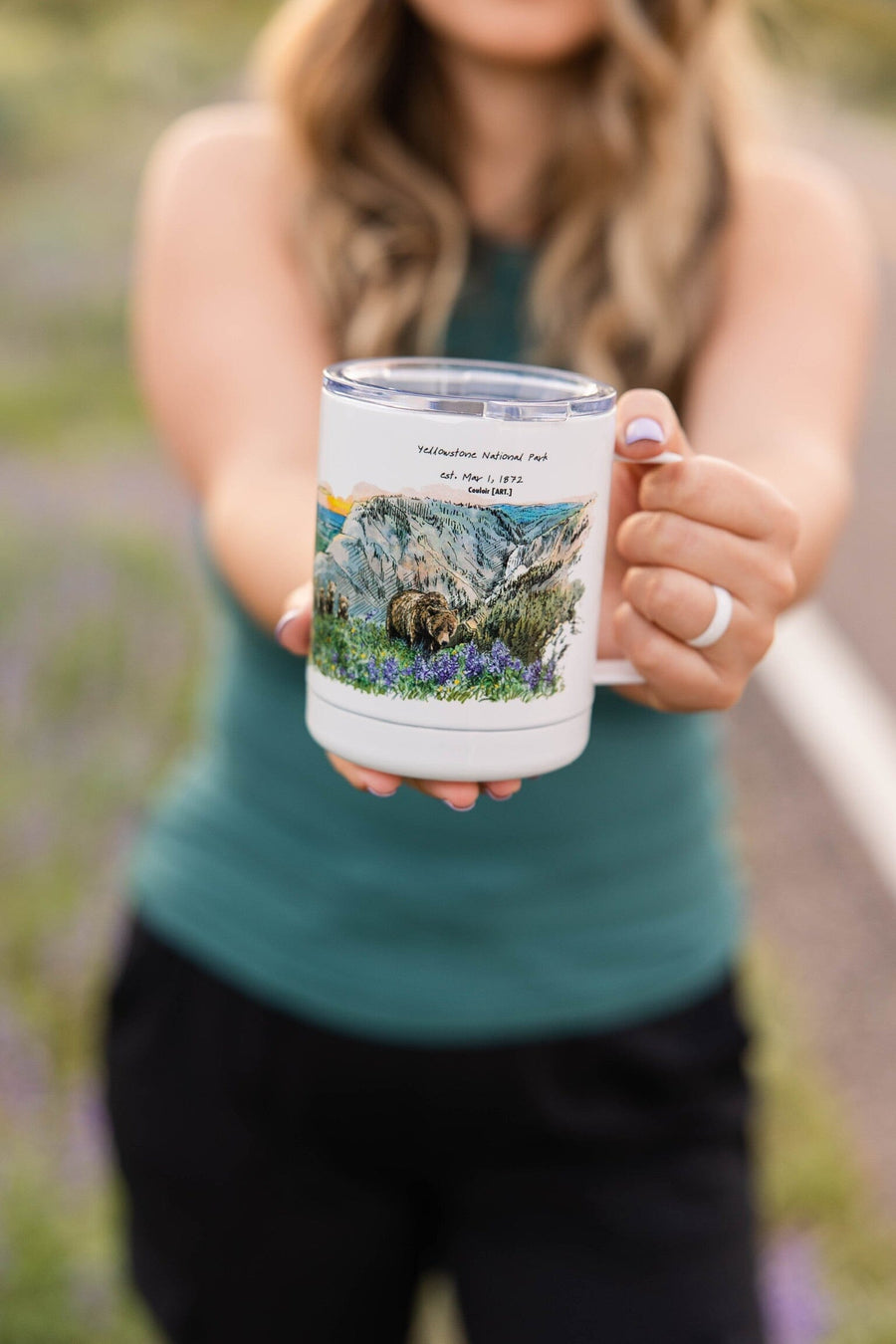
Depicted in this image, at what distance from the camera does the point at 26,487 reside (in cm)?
544

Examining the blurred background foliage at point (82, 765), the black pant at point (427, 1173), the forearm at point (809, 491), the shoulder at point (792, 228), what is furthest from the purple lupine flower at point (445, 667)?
the blurred background foliage at point (82, 765)

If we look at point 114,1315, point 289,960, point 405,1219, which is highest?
point 289,960

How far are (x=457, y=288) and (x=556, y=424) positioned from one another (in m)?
0.85

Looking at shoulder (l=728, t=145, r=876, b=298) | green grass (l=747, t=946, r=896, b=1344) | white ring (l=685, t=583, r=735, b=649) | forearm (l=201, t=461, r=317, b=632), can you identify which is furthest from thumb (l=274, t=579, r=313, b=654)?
green grass (l=747, t=946, r=896, b=1344)

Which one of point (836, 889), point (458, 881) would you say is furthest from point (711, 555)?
point (836, 889)

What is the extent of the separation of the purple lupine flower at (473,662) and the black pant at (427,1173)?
0.79 meters

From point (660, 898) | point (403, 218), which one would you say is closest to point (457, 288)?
point (403, 218)

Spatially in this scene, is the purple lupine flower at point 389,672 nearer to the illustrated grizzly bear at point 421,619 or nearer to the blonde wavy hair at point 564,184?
the illustrated grizzly bear at point 421,619

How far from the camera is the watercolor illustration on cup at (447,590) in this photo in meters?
1.08

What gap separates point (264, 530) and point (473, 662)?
0.39 meters

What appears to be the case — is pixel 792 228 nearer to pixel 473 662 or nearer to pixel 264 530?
pixel 264 530

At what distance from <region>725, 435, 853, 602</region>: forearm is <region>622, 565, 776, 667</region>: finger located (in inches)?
7.6

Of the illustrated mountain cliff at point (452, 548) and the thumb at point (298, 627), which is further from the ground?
the illustrated mountain cliff at point (452, 548)

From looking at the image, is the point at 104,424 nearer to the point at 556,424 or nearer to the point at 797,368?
the point at 797,368
